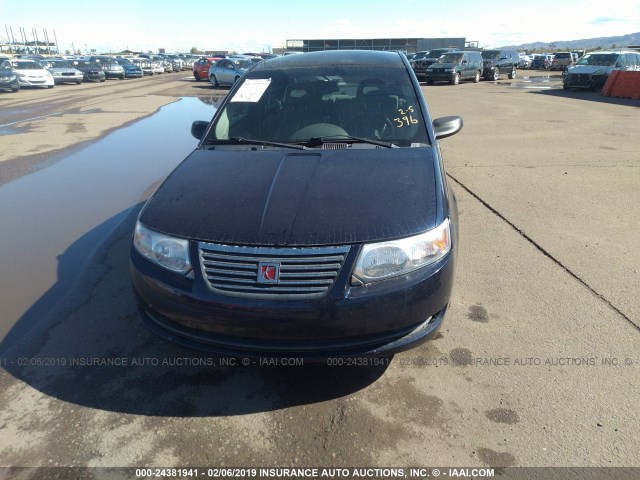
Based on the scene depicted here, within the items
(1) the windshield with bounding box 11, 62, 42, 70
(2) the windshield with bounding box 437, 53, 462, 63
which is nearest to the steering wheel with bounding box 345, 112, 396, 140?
(2) the windshield with bounding box 437, 53, 462, 63

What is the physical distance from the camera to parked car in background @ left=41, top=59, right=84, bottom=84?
90.4 ft

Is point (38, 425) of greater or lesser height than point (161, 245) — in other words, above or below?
below

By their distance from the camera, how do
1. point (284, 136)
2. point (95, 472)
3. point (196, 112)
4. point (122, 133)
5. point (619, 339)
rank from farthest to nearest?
1. point (196, 112)
2. point (122, 133)
3. point (284, 136)
4. point (619, 339)
5. point (95, 472)

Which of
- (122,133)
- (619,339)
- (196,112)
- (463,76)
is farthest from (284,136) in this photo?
(463,76)

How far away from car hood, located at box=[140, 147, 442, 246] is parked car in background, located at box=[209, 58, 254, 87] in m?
22.1

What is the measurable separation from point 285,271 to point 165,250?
71cm

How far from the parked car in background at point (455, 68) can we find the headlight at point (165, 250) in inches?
1015

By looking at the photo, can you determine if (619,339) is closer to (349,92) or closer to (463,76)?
(349,92)

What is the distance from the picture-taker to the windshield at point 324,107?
3.46m

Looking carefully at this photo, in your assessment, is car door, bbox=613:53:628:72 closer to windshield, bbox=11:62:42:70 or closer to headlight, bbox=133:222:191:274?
headlight, bbox=133:222:191:274

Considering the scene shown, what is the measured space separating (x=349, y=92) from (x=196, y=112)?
11.3 meters

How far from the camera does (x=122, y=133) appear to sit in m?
10.7

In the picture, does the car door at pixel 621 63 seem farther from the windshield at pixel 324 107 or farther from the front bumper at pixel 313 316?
the front bumper at pixel 313 316

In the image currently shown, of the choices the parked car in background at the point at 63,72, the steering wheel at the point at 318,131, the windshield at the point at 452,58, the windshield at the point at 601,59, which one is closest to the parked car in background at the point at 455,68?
the windshield at the point at 452,58
